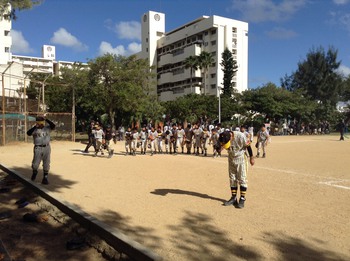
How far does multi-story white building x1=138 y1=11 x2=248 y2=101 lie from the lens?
59.3 m

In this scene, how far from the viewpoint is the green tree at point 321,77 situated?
55062 mm

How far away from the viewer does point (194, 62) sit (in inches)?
2199

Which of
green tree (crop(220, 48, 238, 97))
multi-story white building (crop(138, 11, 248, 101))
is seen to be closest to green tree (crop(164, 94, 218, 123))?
green tree (crop(220, 48, 238, 97))

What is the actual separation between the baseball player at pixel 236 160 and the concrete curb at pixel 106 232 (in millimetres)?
2636

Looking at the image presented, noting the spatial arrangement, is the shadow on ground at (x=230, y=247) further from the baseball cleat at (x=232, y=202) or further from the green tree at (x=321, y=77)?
the green tree at (x=321, y=77)

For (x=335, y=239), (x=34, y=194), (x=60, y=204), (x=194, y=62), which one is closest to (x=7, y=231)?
(x=60, y=204)

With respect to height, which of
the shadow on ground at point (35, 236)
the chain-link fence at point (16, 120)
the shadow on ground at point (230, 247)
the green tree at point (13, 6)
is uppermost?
the green tree at point (13, 6)

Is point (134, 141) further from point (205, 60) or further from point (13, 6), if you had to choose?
point (205, 60)

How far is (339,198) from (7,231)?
6.41 m

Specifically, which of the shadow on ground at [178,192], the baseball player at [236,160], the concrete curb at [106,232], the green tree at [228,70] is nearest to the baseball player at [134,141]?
the shadow on ground at [178,192]

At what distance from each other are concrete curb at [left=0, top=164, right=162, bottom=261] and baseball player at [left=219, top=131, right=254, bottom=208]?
8.65 feet

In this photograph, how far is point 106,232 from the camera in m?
4.94

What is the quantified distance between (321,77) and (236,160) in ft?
178

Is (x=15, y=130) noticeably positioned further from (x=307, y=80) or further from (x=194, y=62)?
(x=307, y=80)
